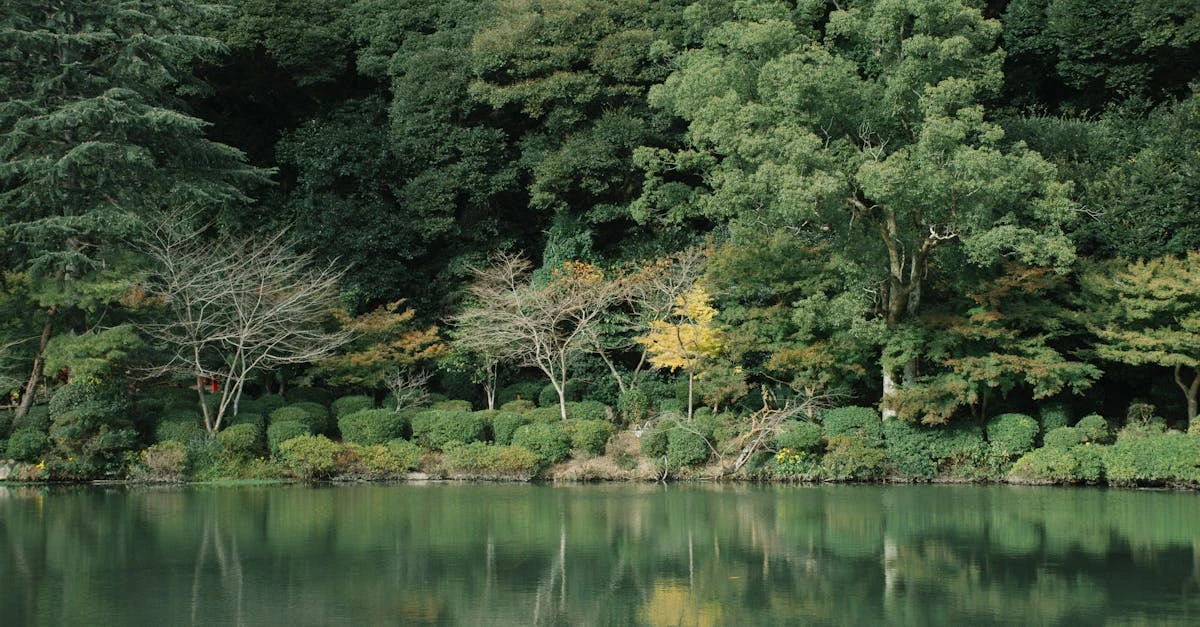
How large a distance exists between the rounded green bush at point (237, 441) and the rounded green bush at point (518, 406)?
5085 millimetres

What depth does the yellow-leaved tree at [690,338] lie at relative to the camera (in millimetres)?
25047

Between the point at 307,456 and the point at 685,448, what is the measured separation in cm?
701

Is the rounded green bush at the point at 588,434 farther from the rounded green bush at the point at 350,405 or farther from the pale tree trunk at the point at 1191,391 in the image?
the pale tree trunk at the point at 1191,391

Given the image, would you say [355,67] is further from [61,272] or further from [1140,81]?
[1140,81]

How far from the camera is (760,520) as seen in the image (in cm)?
1827

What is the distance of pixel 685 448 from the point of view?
23.5 meters

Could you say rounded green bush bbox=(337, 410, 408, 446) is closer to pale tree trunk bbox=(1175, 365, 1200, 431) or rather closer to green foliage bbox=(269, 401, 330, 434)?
green foliage bbox=(269, 401, 330, 434)

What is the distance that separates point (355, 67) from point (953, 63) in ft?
54.3

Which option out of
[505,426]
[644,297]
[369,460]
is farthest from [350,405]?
[644,297]

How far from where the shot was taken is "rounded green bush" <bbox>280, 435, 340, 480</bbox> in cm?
2381

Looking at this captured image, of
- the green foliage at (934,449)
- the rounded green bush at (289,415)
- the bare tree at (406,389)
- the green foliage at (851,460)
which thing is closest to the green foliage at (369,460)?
the rounded green bush at (289,415)

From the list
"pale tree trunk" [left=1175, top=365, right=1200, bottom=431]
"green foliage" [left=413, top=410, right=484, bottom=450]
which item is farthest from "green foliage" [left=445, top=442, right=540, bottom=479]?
"pale tree trunk" [left=1175, top=365, right=1200, bottom=431]

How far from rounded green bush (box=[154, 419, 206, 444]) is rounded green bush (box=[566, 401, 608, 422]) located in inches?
281

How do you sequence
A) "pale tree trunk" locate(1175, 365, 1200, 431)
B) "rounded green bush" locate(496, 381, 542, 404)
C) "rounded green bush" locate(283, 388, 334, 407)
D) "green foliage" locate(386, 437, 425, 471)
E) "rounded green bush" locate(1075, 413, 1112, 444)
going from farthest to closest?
"rounded green bush" locate(496, 381, 542, 404), "rounded green bush" locate(283, 388, 334, 407), "green foliage" locate(386, 437, 425, 471), "pale tree trunk" locate(1175, 365, 1200, 431), "rounded green bush" locate(1075, 413, 1112, 444)
